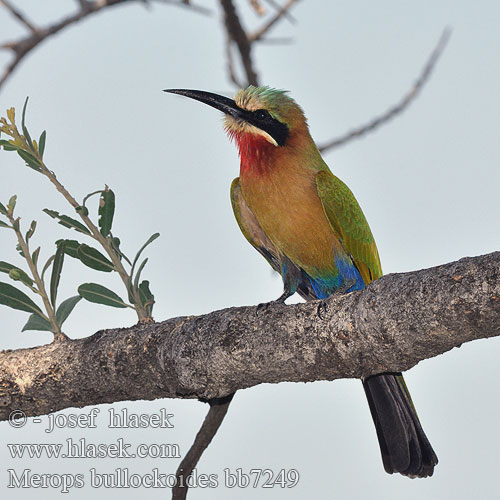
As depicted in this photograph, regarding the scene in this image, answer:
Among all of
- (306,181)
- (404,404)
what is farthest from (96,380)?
(306,181)

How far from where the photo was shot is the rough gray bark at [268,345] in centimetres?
233

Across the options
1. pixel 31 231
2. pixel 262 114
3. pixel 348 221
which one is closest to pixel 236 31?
pixel 262 114

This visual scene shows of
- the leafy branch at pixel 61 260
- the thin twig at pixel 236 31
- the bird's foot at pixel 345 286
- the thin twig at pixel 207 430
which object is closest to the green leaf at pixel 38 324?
the leafy branch at pixel 61 260

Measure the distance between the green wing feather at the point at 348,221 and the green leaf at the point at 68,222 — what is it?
1.50 m

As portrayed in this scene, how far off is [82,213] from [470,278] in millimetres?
1854

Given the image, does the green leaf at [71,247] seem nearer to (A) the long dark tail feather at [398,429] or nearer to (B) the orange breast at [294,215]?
(B) the orange breast at [294,215]

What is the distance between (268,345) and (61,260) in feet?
3.86

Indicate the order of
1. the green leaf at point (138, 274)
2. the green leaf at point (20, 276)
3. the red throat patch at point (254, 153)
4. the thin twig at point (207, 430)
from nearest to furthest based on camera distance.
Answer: the thin twig at point (207, 430) → the green leaf at point (20, 276) → the green leaf at point (138, 274) → the red throat patch at point (254, 153)

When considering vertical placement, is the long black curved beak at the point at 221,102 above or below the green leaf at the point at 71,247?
above

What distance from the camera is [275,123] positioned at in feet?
15.4

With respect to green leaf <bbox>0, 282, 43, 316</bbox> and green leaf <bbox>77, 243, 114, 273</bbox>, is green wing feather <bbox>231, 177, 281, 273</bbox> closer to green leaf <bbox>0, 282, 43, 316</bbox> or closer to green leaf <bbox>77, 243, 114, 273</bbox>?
green leaf <bbox>77, 243, 114, 273</bbox>

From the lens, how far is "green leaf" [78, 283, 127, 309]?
3504mm

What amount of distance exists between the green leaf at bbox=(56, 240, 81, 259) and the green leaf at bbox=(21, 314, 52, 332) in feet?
1.14

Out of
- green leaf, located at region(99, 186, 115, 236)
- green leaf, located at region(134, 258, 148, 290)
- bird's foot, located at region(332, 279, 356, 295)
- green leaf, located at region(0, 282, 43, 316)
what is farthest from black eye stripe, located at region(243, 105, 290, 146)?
green leaf, located at region(0, 282, 43, 316)
